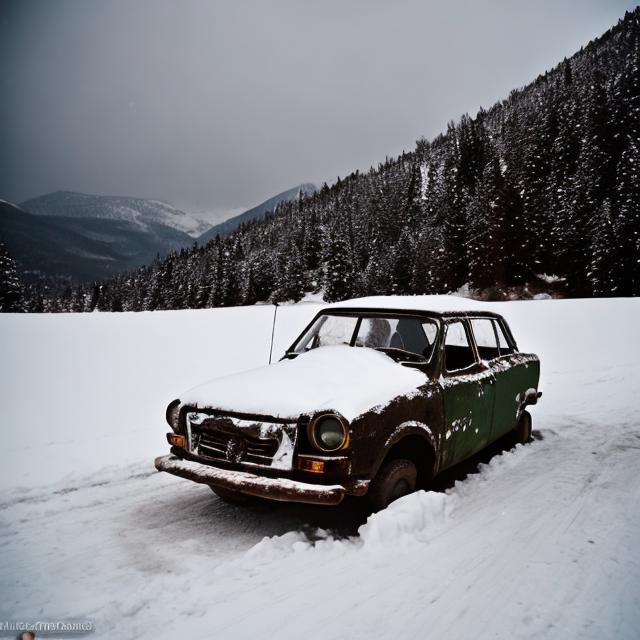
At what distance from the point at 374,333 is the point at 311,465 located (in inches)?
69.2

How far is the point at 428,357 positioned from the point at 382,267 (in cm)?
5999

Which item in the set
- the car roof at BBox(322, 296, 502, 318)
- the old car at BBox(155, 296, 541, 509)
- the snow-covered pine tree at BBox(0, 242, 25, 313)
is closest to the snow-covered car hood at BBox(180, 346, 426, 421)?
the old car at BBox(155, 296, 541, 509)

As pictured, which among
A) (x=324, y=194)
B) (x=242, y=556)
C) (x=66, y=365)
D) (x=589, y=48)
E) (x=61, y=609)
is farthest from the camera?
(x=324, y=194)

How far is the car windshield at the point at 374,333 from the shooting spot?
3.92 meters

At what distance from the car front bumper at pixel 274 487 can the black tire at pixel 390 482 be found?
0.31 metres

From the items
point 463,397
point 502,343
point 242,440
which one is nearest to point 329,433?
point 242,440

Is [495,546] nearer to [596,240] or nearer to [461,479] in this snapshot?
[461,479]

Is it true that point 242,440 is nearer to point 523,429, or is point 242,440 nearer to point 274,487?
point 274,487

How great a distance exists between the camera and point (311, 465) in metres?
2.77

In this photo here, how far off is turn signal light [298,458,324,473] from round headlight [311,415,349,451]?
0.31ft

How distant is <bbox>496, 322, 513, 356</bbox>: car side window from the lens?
529 cm

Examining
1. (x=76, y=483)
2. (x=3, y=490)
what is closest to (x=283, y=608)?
(x=76, y=483)

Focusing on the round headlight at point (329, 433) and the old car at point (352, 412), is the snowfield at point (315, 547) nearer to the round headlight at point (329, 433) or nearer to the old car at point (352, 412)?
the old car at point (352, 412)

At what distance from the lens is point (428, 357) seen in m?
3.73
